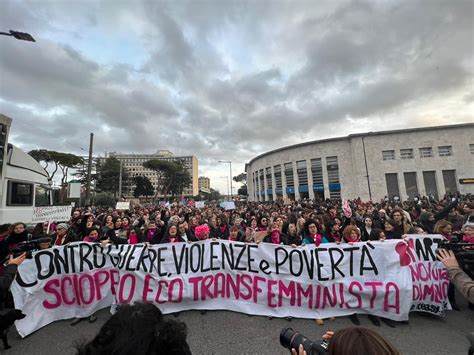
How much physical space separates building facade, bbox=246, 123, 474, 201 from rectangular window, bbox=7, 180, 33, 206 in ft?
140

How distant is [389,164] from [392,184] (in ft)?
11.5

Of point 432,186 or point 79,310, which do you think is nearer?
point 79,310

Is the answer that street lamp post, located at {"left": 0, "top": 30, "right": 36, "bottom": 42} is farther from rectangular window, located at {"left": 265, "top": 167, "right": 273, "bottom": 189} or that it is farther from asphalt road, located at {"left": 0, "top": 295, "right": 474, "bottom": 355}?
rectangular window, located at {"left": 265, "top": 167, "right": 273, "bottom": 189}

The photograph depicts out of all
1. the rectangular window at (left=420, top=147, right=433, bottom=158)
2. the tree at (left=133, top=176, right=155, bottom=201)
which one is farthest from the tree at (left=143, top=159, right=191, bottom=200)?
the rectangular window at (left=420, top=147, right=433, bottom=158)

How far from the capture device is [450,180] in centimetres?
Result: 3575

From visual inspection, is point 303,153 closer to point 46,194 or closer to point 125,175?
point 46,194

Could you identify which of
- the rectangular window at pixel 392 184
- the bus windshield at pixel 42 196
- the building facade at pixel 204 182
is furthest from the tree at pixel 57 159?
the building facade at pixel 204 182

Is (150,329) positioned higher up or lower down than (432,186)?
lower down

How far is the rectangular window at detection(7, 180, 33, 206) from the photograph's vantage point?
6621 mm

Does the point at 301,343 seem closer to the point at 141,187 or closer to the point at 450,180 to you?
the point at 450,180

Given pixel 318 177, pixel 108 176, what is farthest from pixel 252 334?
pixel 108 176

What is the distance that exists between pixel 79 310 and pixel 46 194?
6.91 m

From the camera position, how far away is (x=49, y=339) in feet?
10.4

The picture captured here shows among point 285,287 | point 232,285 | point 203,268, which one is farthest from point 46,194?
point 285,287
